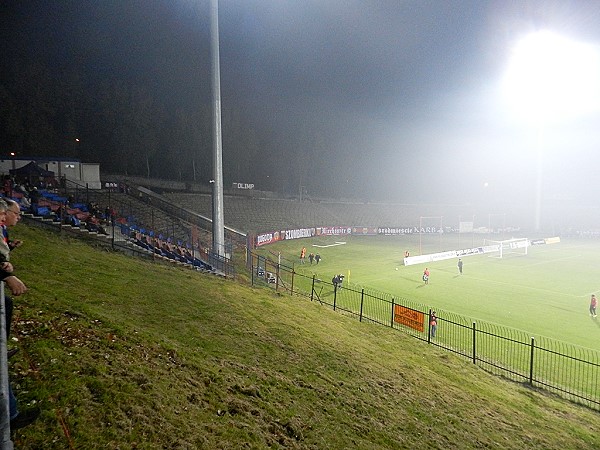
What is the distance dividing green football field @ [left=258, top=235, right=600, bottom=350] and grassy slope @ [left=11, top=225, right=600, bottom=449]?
987cm

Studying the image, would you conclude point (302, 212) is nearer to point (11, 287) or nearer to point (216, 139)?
point (216, 139)

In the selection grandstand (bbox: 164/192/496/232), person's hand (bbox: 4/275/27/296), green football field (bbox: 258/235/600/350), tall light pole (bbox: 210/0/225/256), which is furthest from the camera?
grandstand (bbox: 164/192/496/232)

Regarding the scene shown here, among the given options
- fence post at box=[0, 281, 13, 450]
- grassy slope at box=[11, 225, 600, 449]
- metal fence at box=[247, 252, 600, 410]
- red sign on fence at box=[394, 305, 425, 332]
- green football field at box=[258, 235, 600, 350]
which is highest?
fence post at box=[0, 281, 13, 450]

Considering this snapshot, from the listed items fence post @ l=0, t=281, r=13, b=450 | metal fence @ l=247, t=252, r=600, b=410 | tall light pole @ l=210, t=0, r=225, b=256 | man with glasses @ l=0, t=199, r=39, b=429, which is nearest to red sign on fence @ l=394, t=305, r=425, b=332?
metal fence @ l=247, t=252, r=600, b=410

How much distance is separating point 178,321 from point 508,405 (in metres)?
9.23

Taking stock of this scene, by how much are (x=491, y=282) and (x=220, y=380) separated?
100 ft

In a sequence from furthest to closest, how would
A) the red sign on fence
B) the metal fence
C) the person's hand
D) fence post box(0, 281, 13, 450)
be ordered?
the red sign on fence → the metal fence → the person's hand → fence post box(0, 281, 13, 450)

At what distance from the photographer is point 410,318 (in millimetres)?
17203

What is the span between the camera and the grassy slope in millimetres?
4953

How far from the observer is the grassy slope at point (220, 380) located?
195 inches

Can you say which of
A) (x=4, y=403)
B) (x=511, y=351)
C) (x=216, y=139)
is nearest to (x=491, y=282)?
(x=511, y=351)

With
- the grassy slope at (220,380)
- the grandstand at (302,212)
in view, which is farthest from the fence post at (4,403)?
the grandstand at (302,212)

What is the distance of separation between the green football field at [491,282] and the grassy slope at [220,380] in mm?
9866

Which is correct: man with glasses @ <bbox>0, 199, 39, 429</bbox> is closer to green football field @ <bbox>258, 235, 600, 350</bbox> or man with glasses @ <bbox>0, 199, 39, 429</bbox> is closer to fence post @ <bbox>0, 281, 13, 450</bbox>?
fence post @ <bbox>0, 281, 13, 450</bbox>
